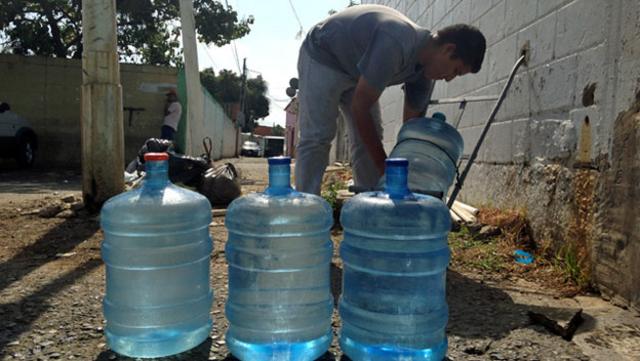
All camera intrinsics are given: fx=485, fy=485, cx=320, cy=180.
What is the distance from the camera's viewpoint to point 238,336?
5.76 feet

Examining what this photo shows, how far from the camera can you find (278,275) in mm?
1753

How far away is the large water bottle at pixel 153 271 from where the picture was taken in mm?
1766

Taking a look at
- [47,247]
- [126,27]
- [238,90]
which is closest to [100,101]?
[47,247]

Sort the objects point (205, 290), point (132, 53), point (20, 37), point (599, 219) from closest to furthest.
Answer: point (205, 290) < point (599, 219) < point (20, 37) < point (132, 53)

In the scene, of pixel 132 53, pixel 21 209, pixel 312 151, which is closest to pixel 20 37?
pixel 132 53

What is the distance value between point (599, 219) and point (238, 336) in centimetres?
186

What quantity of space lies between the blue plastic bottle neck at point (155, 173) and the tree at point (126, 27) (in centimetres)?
1492

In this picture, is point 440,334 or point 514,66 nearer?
point 440,334

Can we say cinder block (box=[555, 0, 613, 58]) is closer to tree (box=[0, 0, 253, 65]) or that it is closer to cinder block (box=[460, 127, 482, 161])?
cinder block (box=[460, 127, 482, 161])

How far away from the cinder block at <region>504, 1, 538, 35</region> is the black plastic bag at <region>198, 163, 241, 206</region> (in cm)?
313

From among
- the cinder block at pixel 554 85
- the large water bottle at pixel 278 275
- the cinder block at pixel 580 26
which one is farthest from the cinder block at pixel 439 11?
the large water bottle at pixel 278 275

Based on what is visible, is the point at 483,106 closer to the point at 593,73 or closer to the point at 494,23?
the point at 494,23

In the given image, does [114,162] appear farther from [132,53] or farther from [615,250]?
[132,53]

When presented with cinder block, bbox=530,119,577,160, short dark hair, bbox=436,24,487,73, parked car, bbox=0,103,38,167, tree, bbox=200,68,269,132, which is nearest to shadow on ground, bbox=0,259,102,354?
short dark hair, bbox=436,24,487,73
